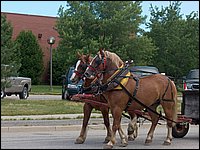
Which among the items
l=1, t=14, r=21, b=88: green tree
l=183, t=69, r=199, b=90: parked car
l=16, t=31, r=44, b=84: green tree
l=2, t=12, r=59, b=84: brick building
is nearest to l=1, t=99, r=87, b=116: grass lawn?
l=1, t=14, r=21, b=88: green tree

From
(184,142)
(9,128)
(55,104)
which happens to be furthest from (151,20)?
(184,142)

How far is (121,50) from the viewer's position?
35156 millimetres

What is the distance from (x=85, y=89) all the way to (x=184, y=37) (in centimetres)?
2344

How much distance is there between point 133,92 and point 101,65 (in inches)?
35.0

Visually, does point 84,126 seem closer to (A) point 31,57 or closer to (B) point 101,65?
(B) point 101,65

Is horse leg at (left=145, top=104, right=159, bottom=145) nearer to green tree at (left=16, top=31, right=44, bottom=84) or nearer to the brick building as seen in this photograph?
the brick building

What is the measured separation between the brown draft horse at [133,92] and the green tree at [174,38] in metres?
14.8

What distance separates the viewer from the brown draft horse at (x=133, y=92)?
10906 mm

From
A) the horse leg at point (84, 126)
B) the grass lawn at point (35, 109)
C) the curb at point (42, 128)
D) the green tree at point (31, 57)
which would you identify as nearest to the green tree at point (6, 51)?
the grass lawn at point (35, 109)

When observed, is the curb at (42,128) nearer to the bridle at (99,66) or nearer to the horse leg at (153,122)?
the horse leg at (153,122)

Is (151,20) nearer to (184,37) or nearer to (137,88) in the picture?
(184,37)

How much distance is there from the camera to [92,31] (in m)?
35.0

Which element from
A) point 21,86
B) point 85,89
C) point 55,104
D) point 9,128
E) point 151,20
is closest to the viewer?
point 85,89

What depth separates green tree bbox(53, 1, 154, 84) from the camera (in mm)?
26766
